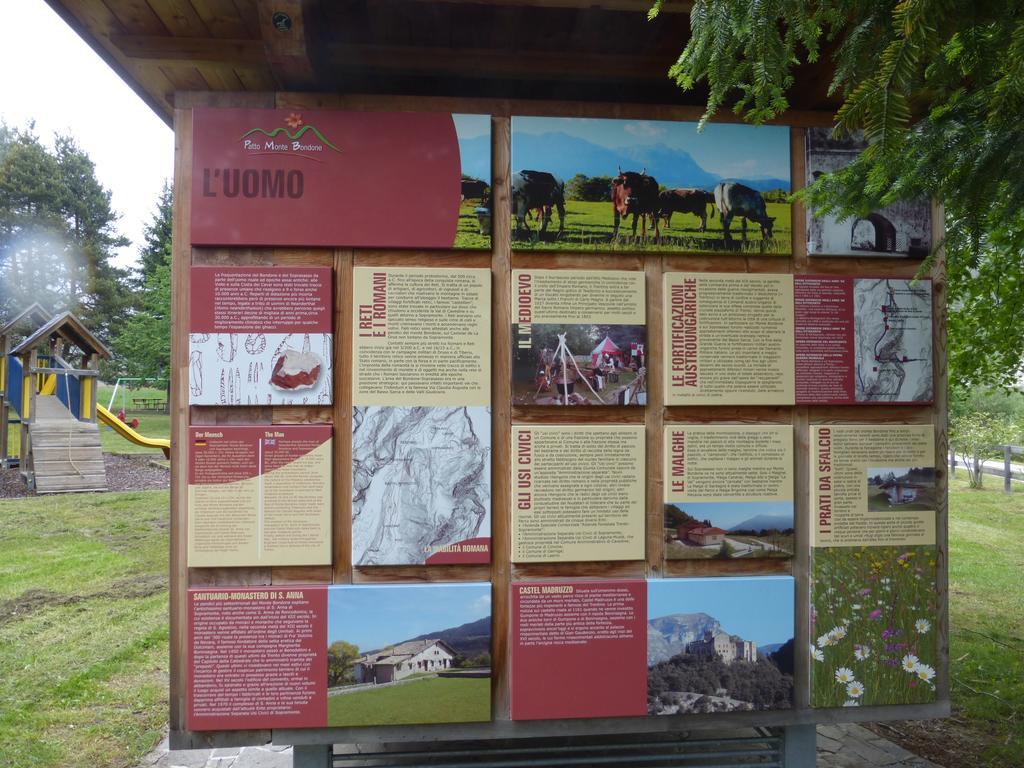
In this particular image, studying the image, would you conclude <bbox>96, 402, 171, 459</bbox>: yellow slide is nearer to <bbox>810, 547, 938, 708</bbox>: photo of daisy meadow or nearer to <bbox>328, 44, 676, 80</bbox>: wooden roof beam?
<bbox>328, 44, 676, 80</bbox>: wooden roof beam

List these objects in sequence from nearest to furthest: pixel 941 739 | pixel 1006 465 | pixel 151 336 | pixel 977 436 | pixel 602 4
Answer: pixel 602 4
pixel 941 739
pixel 1006 465
pixel 977 436
pixel 151 336

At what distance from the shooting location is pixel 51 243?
29.5 metres

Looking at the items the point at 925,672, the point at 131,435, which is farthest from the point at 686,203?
the point at 131,435

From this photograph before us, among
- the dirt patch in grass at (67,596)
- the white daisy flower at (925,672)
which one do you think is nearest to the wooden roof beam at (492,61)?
the white daisy flower at (925,672)

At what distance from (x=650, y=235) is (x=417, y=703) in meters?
2.42

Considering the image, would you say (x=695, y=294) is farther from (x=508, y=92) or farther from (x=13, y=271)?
(x=13, y=271)

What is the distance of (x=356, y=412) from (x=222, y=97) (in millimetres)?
1573

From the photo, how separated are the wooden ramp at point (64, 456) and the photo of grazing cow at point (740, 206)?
479 inches

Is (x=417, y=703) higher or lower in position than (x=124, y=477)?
higher

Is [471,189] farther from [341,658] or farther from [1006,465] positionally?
[1006,465]

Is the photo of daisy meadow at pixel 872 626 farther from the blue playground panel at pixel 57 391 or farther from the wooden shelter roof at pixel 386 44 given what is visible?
the blue playground panel at pixel 57 391

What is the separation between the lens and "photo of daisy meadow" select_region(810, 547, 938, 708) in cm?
300

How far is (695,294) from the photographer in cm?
299

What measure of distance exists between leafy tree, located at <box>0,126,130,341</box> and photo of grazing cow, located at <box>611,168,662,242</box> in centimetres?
3178
